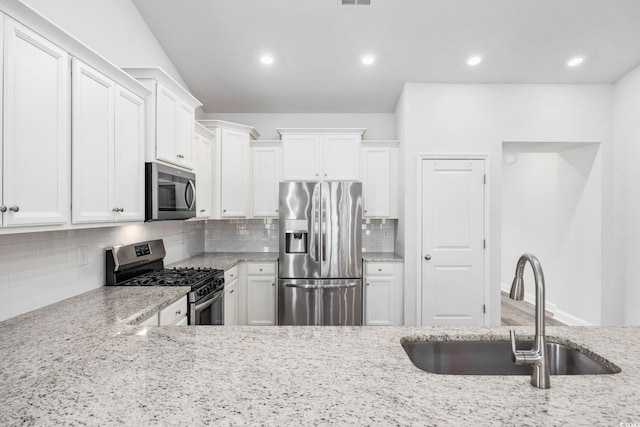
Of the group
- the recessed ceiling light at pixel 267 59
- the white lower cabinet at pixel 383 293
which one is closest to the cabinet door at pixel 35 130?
the recessed ceiling light at pixel 267 59

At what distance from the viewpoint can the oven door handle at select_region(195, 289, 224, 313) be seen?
2490 millimetres

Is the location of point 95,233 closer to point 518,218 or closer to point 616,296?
point 616,296

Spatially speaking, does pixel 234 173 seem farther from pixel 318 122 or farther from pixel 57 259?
pixel 57 259

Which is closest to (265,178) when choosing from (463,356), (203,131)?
(203,131)

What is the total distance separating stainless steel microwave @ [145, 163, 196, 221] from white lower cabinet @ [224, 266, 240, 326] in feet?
2.63

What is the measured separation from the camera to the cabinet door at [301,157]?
3988 millimetres

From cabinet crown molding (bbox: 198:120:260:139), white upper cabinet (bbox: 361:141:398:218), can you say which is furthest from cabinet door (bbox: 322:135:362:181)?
cabinet crown molding (bbox: 198:120:260:139)

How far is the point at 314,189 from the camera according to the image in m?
3.62

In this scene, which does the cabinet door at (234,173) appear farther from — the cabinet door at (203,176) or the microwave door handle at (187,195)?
the microwave door handle at (187,195)

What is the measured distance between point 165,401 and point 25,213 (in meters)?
1.14

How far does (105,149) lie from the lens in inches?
76.2

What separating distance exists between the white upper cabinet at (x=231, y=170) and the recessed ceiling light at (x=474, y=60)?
259 centimetres

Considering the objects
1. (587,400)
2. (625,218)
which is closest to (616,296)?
(625,218)

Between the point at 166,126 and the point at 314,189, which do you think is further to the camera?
the point at 314,189
